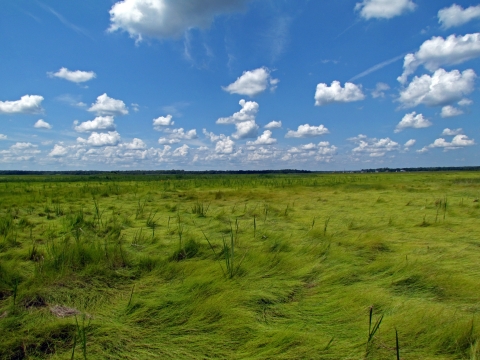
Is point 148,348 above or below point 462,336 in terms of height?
below

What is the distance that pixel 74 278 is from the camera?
3225mm

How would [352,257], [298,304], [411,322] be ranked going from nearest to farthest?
1. [411,322]
2. [298,304]
3. [352,257]

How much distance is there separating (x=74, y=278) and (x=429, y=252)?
496 centimetres

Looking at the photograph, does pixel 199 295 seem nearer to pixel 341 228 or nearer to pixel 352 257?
pixel 352 257

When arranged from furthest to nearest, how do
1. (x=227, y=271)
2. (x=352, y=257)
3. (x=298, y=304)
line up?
(x=352, y=257), (x=227, y=271), (x=298, y=304)

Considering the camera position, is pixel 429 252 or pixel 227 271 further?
pixel 429 252

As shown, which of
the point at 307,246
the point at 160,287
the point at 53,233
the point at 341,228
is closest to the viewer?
the point at 160,287

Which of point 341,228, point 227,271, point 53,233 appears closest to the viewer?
point 227,271

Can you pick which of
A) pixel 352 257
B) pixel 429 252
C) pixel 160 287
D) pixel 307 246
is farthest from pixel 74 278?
pixel 429 252

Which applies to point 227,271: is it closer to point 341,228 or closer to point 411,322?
point 411,322

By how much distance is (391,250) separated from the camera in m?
4.38

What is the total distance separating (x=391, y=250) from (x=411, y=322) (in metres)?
2.41

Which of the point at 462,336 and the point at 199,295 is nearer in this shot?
the point at 462,336

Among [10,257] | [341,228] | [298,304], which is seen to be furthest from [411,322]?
[10,257]
